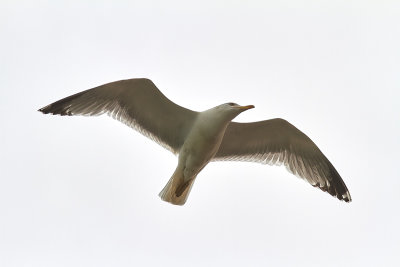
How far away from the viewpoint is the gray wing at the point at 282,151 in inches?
406

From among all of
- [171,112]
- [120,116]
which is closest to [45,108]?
[120,116]

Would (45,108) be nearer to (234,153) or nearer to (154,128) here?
(154,128)

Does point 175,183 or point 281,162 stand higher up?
point 281,162

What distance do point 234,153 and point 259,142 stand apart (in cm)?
40

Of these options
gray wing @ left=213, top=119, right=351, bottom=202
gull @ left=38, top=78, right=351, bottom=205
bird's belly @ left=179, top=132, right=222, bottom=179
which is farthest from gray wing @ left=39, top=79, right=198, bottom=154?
gray wing @ left=213, top=119, right=351, bottom=202

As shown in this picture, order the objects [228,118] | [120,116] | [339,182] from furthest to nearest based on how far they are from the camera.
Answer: [339,182] < [120,116] < [228,118]

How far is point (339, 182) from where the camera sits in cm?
1084

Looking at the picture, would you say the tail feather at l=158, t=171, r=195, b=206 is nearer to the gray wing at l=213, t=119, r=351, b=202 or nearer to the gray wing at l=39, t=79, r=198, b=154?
the gray wing at l=39, t=79, r=198, b=154

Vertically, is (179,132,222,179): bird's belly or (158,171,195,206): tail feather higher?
(179,132,222,179): bird's belly

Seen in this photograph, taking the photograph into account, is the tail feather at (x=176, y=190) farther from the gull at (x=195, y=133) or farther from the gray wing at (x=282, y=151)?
the gray wing at (x=282, y=151)

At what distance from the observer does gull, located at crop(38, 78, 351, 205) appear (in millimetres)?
9602

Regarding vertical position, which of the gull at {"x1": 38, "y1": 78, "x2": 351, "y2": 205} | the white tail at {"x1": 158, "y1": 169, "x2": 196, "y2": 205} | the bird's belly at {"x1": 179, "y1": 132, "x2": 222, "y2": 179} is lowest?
the white tail at {"x1": 158, "y1": 169, "x2": 196, "y2": 205}

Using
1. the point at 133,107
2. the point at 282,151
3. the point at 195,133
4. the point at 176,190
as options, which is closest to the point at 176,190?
the point at 176,190

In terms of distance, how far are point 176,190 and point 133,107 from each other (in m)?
1.32
